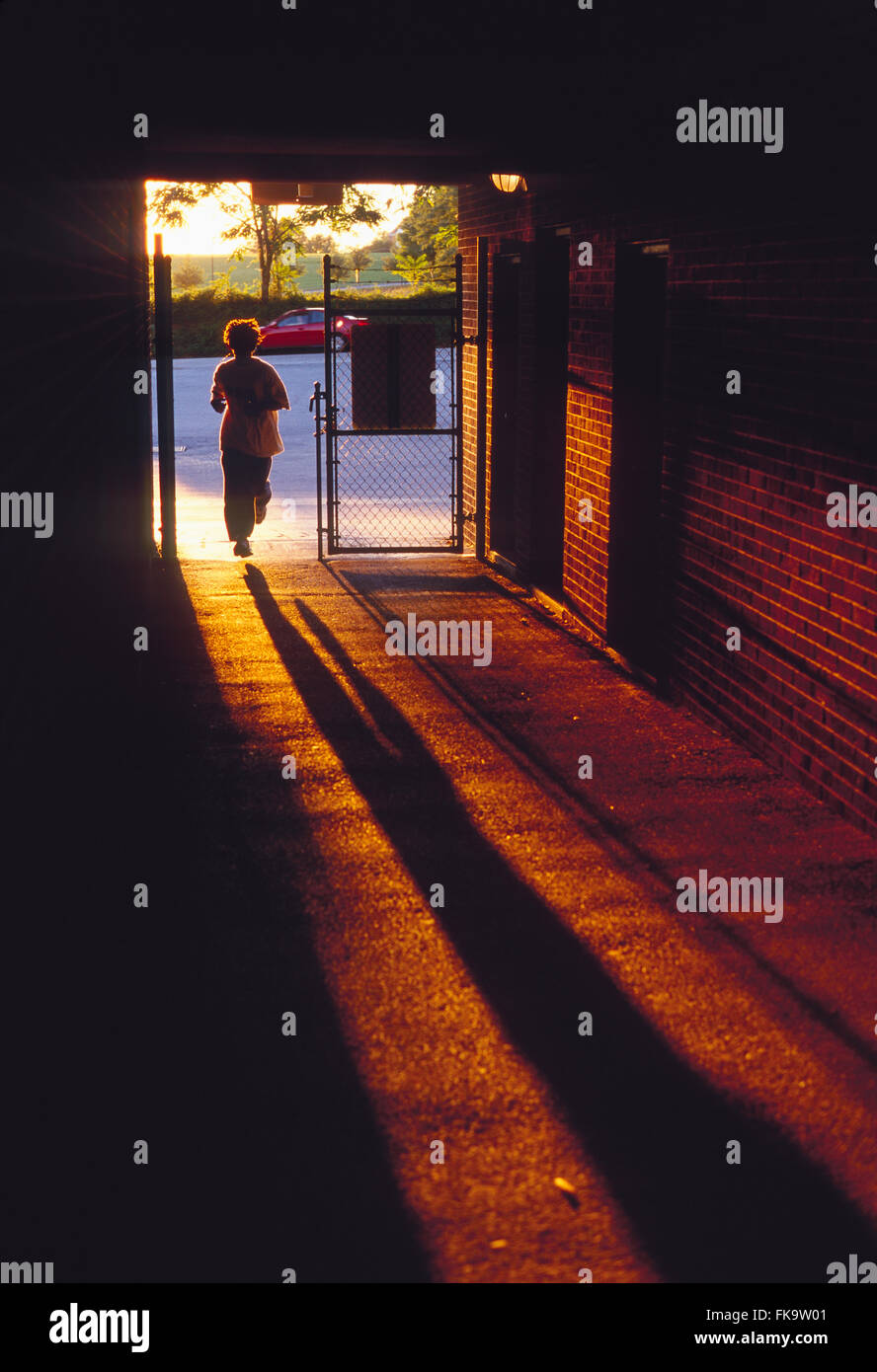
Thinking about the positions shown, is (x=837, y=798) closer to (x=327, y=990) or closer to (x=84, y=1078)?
(x=327, y=990)

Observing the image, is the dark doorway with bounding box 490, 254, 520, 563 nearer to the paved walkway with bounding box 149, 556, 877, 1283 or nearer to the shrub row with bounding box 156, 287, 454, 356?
the paved walkway with bounding box 149, 556, 877, 1283

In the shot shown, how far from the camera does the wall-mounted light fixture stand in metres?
11.5

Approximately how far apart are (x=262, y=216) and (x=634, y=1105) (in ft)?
176

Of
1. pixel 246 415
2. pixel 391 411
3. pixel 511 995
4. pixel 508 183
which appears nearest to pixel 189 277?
Answer: pixel 391 411

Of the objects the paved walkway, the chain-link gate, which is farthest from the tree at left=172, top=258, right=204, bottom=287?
the paved walkway

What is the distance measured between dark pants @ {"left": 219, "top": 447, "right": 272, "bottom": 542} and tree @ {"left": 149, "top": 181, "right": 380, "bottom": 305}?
41.9 metres

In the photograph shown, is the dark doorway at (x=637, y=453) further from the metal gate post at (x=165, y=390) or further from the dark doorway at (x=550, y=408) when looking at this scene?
the metal gate post at (x=165, y=390)

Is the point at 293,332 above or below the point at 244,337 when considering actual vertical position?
above

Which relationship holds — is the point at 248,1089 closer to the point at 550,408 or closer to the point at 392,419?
the point at 550,408

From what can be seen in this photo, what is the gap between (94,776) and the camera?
20.6 ft

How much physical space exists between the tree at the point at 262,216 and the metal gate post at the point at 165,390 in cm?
4176

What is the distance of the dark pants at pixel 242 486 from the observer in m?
12.7

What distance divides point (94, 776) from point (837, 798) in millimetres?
3016

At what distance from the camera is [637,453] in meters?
9.44
